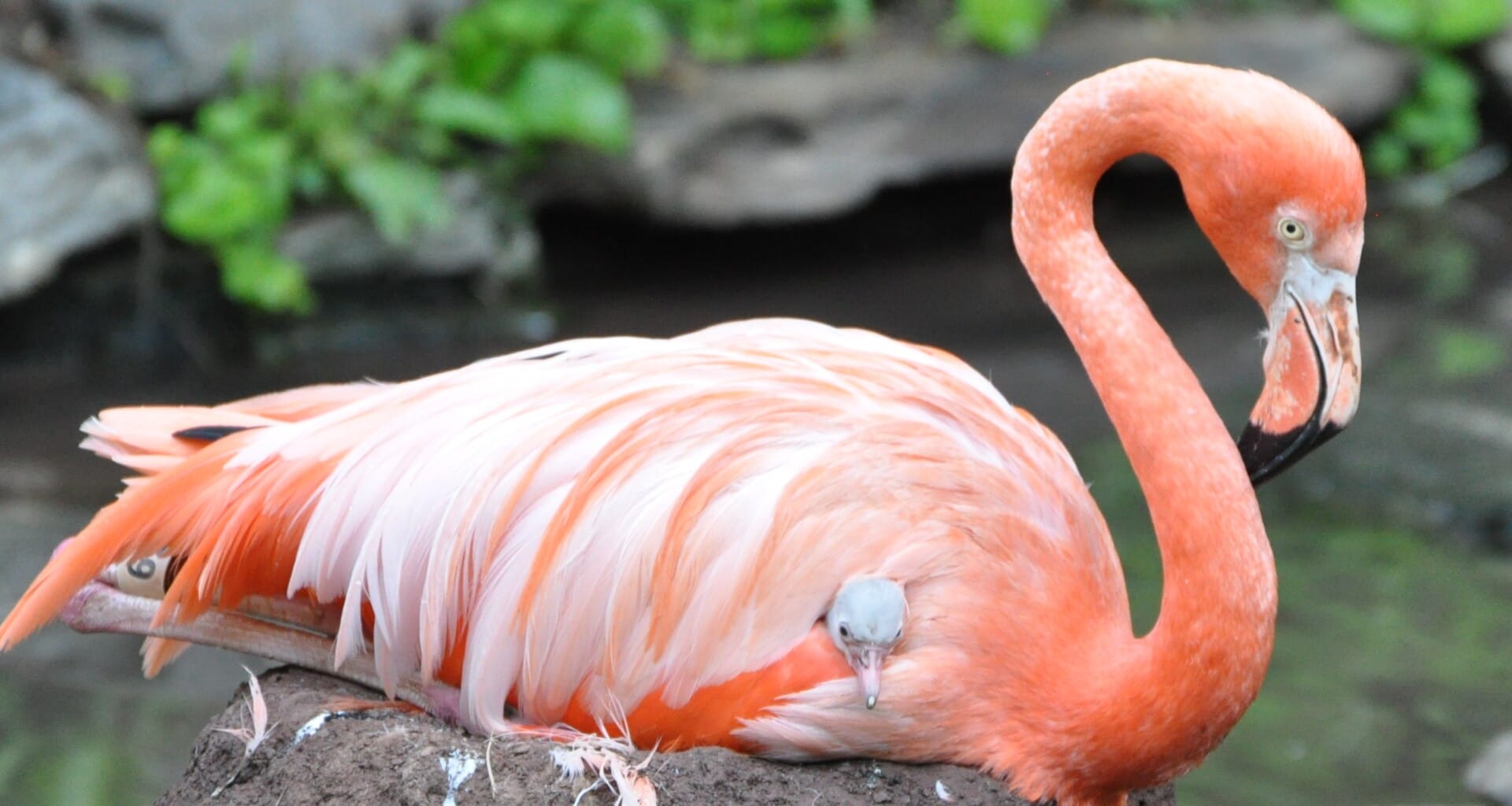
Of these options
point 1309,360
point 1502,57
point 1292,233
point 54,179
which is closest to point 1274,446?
point 1309,360

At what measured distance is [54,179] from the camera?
18.7 ft

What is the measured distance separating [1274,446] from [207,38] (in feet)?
16.0

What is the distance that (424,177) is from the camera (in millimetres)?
6191

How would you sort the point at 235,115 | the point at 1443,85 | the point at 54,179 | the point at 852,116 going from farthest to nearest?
1. the point at 1443,85
2. the point at 852,116
3. the point at 235,115
4. the point at 54,179

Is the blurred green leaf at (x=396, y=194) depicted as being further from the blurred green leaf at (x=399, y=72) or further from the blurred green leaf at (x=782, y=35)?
the blurred green leaf at (x=782, y=35)

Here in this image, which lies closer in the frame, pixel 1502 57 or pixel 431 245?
pixel 431 245

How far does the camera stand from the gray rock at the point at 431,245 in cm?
626

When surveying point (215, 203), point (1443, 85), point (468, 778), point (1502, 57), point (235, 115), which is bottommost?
point (468, 778)

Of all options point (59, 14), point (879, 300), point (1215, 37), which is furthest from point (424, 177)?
point (1215, 37)

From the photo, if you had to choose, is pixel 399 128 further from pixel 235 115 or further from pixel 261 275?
pixel 261 275

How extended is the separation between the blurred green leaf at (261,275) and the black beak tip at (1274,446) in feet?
13.8

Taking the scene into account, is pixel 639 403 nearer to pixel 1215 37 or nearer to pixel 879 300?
pixel 879 300

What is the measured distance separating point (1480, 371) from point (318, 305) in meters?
4.46

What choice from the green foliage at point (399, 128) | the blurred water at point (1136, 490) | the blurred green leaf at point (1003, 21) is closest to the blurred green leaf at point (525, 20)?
the green foliage at point (399, 128)
